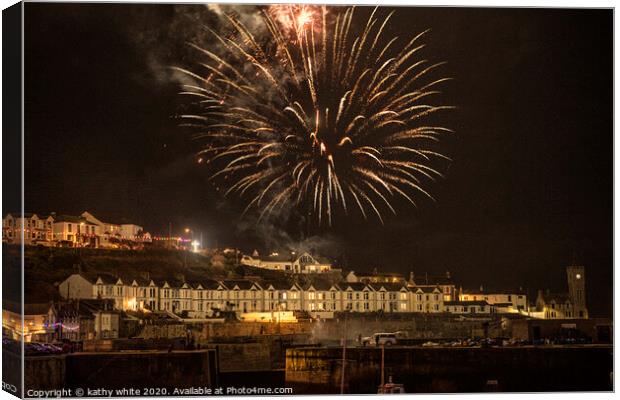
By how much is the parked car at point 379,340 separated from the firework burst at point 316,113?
190cm

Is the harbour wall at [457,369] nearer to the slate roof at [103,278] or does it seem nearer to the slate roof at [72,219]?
the slate roof at [103,278]

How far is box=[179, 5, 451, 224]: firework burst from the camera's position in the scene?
2047 centimetres

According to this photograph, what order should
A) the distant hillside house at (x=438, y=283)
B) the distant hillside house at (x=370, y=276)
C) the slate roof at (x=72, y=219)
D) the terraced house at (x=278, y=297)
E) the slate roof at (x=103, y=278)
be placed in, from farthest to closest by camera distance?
the distant hillside house at (x=438, y=283) → the distant hillside house at (x=370, y=276) → the terraced house at (x=278, y=297) → the slate roof at (x=103, y=278) → the slate roof at (x=72, y=219)

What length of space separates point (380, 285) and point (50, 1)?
6.56 metres

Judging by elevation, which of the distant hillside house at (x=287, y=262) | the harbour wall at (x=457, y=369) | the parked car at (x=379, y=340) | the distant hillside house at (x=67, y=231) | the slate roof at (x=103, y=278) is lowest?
the harbour wall at (x=457, y=369)

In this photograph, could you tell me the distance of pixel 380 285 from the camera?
21.1m

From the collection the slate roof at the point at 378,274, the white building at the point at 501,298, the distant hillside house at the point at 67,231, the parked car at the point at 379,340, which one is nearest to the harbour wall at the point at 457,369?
the parked car at the point at 379,340

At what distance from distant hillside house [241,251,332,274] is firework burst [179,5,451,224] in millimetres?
656

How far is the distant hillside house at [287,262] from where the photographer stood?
20.6 m

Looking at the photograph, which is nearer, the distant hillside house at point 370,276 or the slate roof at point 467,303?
the distant hillside house at point 370,276

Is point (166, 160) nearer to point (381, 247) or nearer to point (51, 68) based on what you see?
point (51, 68)

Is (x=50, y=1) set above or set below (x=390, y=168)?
above

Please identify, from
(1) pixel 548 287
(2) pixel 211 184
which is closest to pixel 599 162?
(1) pixel 548 287

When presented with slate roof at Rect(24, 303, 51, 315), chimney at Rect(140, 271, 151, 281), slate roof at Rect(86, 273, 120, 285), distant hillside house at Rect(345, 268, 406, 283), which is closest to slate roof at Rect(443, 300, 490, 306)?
distant hillside house at Rect(345, 268, 406, 283)
